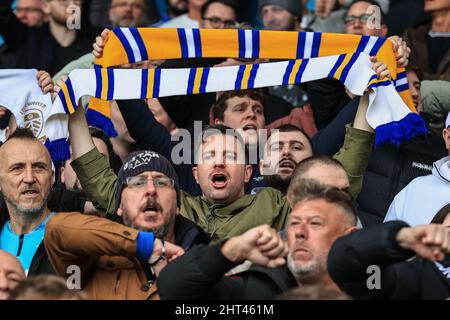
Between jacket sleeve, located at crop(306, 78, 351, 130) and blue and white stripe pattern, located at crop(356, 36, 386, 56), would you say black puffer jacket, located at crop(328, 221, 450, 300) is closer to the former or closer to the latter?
blue and white stripe pattern, located at crop(356, 36, 386, 56)

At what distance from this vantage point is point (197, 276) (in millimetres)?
5730

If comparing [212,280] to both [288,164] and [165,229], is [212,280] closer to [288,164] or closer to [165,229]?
[165,229]

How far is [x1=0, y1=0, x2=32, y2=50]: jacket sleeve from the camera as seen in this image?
10180 mm

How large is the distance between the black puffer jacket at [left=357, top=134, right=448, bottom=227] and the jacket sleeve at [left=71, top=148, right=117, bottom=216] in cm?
154

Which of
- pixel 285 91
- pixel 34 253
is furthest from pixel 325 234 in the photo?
pixel 285 91

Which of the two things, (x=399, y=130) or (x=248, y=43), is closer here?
(x=399, y=130)

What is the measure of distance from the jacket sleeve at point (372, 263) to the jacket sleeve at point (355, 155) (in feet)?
4.38

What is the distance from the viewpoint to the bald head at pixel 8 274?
6.05m

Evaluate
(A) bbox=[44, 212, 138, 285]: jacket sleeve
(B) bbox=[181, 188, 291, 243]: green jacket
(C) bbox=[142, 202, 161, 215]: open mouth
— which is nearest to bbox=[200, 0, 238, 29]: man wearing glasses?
(B) bbox=[181, 188, 291, 243]: green jacket

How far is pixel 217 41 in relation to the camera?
26.8 feet

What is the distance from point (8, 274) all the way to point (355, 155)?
2284mm

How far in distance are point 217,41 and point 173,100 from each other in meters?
0.83

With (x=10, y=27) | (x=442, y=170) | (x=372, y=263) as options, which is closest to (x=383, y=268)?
(x=372, y=263)

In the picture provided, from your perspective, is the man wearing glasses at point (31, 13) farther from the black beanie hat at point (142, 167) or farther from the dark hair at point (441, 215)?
the dark hair at point (441, 215)
